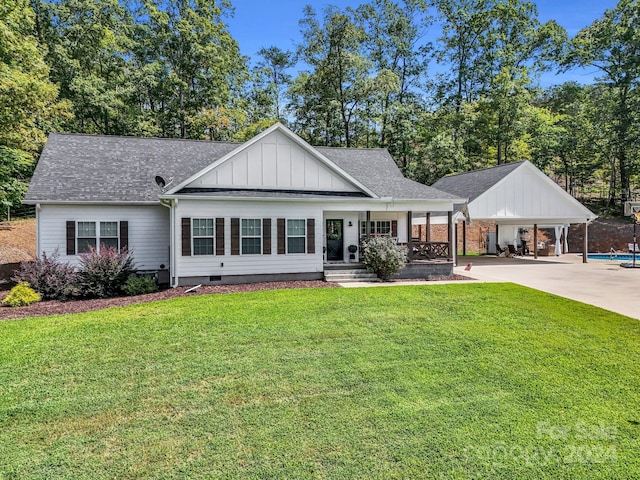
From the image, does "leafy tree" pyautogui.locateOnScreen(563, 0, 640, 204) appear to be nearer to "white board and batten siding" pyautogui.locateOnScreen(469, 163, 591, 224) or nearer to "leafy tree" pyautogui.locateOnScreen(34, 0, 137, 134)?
"white board and batten siding" pyautogui.locateOnScreen(469, 163, 591, 224)

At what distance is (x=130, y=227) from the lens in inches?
534

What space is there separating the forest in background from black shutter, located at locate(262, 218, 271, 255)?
18.9 meters

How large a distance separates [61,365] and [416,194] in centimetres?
1277

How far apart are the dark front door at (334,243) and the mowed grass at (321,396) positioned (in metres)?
A: 7.50

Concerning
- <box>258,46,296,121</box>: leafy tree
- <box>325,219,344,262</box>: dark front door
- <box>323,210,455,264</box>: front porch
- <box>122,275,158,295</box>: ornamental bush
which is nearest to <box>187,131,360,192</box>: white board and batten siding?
<box>323,210,455,264</box>: front porch

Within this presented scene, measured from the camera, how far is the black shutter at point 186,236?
12.5 meters

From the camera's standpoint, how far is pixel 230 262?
13055mm

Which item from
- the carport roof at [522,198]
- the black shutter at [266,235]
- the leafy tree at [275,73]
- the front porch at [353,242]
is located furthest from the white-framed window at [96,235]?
the leafy tree at [275,73]

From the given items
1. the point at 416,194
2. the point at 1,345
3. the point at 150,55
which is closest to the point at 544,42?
the point at 416,194

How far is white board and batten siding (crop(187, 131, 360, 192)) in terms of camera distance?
13.3 metres

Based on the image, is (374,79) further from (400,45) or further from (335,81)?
(400,45)

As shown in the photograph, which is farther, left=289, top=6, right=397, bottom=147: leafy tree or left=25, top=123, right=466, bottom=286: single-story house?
left=289, top=6, right=397, bottom=147: leafy tree

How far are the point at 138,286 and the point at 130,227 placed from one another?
2634 millimetres

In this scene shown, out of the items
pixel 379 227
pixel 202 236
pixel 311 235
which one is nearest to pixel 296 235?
pixel 311 235
